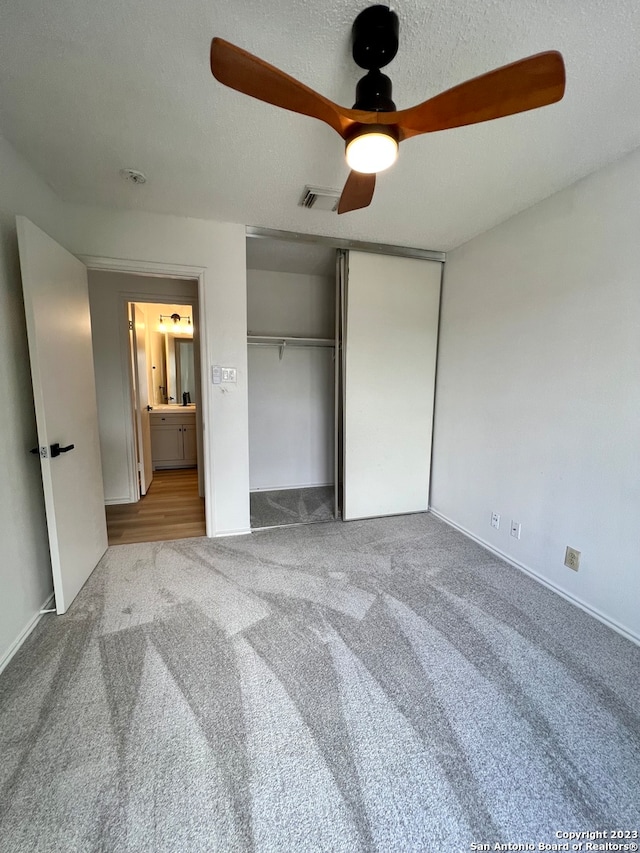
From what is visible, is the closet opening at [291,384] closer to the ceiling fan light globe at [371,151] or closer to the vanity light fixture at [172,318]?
the vanity light fixture at [172,318]

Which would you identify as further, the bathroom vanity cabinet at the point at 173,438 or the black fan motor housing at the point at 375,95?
the bathroom vanity cabinet at the point at 173,438

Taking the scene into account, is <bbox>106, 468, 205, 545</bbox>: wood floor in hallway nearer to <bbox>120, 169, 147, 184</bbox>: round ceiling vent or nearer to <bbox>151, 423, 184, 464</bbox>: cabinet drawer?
<bbox>151, 423, 184, 464</bbox>: cabinet drawer

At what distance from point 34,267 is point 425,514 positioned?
3.40 m

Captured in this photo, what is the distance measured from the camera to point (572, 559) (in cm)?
205

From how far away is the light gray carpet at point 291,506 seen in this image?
3186 mm

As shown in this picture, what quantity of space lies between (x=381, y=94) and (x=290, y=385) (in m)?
3.01

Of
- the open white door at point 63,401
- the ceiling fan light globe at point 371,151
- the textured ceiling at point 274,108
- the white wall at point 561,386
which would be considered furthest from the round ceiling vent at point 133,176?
the white wall at point 561,386

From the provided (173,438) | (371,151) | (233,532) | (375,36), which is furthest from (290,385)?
(375,36)

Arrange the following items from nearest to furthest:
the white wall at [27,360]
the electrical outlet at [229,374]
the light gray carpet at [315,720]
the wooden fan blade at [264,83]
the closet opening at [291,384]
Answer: the wooden fan blade at [264,83] < the light gray carpet at [315,720] < the white wall at [27,360] < the electrical outlet at [229,374] < the closet opening at [291,384]

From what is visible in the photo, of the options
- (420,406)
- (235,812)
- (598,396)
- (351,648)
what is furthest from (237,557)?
(598,396)

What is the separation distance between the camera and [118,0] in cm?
106

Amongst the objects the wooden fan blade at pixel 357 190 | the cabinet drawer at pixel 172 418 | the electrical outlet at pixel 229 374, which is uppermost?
the wooden fan blade at pixel 357 190

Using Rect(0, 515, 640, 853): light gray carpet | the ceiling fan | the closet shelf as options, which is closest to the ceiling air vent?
the ceiling fan

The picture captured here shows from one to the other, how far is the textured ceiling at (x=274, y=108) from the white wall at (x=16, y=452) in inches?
9.1
